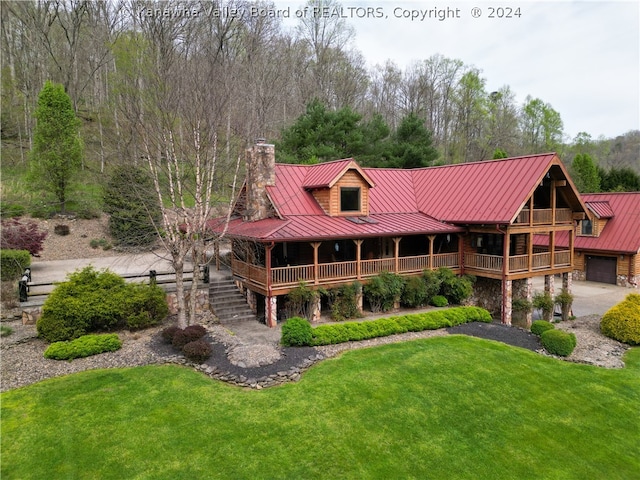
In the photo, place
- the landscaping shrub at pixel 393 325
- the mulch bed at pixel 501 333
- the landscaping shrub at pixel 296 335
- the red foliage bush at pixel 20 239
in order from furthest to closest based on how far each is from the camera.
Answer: the red foliage bush at pixel 20 239 → the mulch bed at pixel 501 333 → the landscaping shrub at pixel 393 325 → the landscaping shrub at pixel 296 335

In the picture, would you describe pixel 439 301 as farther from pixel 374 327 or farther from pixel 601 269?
pixel 601 269

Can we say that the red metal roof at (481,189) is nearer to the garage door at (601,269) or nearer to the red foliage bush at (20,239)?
the garage door at (601,269)

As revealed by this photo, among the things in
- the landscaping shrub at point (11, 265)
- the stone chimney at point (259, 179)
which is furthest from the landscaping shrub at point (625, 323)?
the landscaping shrub at point (11, 265)

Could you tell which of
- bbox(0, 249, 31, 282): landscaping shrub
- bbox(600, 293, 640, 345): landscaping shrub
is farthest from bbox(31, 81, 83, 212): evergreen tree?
bbox(600, 293, 640, 345): landscaping shrub

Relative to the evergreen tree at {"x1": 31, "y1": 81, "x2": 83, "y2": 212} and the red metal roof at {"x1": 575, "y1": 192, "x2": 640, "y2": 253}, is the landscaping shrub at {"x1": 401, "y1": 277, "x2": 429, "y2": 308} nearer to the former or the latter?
the red metal roof at {"x1": 575, "y1": 192, "x2": 640, "y2": 253}

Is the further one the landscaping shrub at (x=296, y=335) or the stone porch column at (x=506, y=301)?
the stone porch column at (x=506, y=301)
